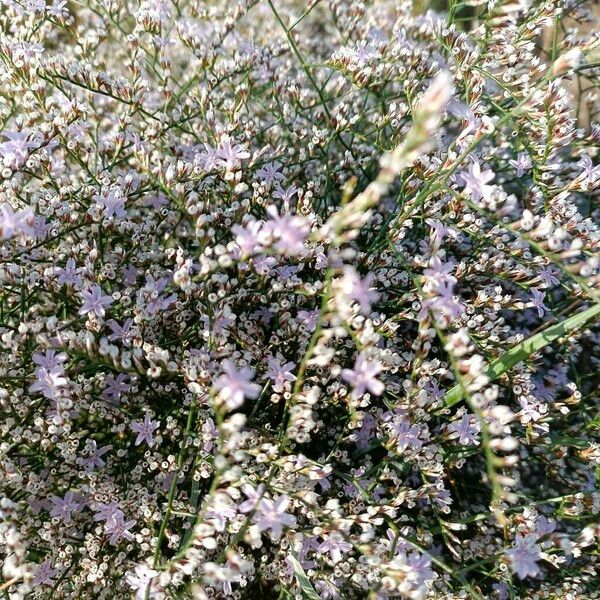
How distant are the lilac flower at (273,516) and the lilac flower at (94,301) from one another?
57 centimetres

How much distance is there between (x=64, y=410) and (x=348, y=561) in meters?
0.76

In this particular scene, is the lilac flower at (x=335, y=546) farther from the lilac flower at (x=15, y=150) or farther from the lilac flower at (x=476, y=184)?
the lilac flower at (x=15, y=150)

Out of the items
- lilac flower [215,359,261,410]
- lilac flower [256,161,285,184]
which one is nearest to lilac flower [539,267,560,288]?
lilac flower [256,161,285,184]

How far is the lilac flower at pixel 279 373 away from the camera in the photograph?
1.54 meters

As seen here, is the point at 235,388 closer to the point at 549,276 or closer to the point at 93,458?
the point at 93,458

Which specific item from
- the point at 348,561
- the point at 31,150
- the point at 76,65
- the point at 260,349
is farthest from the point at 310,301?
the point at 76,65

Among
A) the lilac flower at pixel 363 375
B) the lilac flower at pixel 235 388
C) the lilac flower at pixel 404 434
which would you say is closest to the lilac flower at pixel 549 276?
the lilac flower at pixel 404 434

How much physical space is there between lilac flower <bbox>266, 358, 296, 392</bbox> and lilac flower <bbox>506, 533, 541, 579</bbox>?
2.05 ft

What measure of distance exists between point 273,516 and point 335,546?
24cm

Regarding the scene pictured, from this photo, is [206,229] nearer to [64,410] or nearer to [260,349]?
[260,349]

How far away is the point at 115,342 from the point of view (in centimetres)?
179

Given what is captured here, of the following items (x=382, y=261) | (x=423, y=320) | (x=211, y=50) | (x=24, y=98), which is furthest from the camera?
(x=211, y=50)

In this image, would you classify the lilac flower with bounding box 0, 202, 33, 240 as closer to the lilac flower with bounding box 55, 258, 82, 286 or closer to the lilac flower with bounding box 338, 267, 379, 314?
the lilac flower with bounding box 55, 258, 82, 286

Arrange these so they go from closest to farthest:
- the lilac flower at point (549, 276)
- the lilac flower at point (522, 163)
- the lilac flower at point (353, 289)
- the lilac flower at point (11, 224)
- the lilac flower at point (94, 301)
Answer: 1. the lilac flower at point (353, 289)
2. the lilac flower at point (11, 224)
3. the lilac flower at point (94, 301)
4. the lilac flower at point (549, 276)
5. the lilac flower at point (522, 163)
